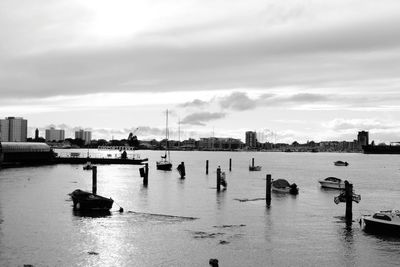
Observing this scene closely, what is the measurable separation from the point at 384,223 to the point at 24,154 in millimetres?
125600

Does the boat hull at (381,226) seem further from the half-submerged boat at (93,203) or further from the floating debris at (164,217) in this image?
the half-submerged boat at (93,203)

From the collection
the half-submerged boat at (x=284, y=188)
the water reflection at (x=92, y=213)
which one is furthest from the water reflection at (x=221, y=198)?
the water reflection at (x=92, y=213)

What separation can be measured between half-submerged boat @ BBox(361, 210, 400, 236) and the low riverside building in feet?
362

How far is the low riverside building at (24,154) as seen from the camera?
5650 inches

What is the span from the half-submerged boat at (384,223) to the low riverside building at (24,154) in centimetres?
11035

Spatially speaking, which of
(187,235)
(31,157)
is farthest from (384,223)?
(31,157)

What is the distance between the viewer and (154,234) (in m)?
43.6

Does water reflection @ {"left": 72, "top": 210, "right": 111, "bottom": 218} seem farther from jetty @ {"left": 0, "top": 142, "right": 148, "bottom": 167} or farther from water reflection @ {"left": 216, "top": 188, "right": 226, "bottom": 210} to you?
jetty @ {"left": 0, "top": 142, "right": 148, "bottom": 167}

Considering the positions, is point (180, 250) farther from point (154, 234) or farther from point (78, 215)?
point (78, 215)

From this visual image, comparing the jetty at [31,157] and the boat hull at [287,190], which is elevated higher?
the jetty at [31,157]

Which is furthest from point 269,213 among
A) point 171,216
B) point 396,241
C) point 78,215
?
point 78,215

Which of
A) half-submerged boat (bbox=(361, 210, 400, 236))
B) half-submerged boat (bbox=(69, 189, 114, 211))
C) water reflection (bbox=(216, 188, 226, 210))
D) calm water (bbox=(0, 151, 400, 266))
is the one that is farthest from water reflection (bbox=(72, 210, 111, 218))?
half-submerged boat (bbox=(361, 210, 400, 236))

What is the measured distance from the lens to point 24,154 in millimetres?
150750

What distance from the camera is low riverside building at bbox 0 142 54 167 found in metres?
144
